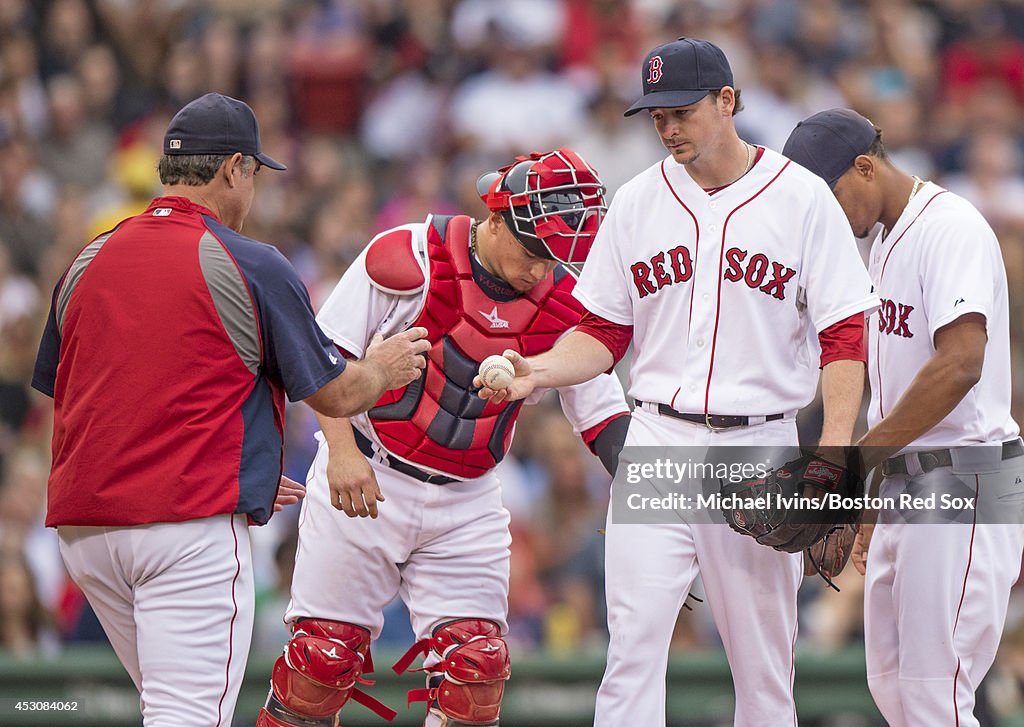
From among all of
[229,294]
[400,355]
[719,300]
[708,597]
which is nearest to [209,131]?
[229,294]

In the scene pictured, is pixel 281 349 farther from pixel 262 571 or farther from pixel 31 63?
pixel 31 63

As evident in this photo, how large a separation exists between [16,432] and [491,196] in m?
4.83

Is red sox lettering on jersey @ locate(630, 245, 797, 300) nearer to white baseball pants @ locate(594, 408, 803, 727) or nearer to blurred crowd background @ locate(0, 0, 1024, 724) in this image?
white baseball pants @ locate(594, 408, 803, 727)

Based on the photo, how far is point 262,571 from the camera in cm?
795

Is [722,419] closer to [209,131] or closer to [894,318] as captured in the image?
[894,318]

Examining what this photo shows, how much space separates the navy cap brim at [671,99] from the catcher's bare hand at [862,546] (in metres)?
1.59

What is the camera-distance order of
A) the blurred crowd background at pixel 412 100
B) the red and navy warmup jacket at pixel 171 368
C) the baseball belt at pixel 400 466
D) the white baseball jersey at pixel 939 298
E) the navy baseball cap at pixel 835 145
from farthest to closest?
1. the blurred crowd background at pixel 412 100
2. the baseball belt at pixel 400 466
3. the navy baseball cap at pixel 835 145
4. the white baseball jersey at pixel 939 298
5. the red and navy warmup jacket at pixel 171 368

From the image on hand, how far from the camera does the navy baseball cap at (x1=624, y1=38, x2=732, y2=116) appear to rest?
4469 mm

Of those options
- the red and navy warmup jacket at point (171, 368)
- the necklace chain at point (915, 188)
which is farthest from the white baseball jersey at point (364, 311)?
the necklace chain at point (915, 188)

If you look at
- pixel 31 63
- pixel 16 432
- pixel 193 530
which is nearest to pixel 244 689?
pixel 16 432

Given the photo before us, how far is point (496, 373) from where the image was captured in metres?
4.48

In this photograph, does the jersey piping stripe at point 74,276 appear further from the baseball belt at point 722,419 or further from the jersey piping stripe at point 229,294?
the baseball belt at point 722,419

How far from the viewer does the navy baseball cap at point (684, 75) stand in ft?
14.7

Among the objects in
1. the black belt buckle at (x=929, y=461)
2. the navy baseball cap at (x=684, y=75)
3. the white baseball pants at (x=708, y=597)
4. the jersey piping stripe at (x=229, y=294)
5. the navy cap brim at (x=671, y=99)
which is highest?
the navy baseball cap at (x=684, y=75)
